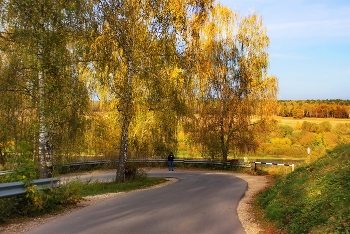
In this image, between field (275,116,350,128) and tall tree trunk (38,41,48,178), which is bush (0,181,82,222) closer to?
tall tree trunk (38,41,48,178)

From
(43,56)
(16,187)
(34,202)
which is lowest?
(34,202)

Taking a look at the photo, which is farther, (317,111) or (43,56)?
(317,111)

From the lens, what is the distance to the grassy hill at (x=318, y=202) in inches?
293

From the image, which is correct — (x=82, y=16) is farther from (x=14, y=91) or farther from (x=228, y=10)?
(x=228, y=10)

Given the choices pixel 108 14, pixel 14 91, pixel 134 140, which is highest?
pixel 108 14

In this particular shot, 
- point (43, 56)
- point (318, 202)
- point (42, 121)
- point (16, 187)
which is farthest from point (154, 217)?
point (43, 56)

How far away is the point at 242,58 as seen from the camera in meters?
32.5

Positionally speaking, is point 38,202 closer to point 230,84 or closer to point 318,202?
point 318,202

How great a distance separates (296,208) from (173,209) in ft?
12.3

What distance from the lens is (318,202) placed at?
28.1ft

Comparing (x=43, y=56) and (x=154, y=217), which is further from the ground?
(x=43, y=56)

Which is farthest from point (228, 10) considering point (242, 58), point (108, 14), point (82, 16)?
point (82, 16)

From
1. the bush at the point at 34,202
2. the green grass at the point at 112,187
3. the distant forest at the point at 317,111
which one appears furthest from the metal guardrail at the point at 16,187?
the distant forest at the point at 317,111

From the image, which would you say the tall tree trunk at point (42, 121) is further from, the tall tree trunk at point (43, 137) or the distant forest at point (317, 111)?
the distant forest at point (317, 111)
